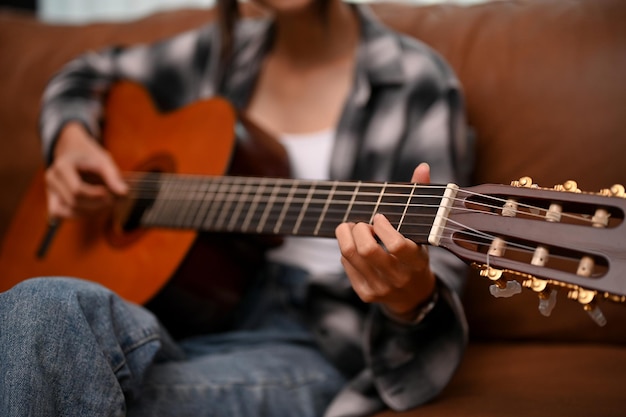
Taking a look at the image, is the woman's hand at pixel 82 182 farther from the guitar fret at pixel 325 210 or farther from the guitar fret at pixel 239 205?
the guitar fret at pixel 325 210

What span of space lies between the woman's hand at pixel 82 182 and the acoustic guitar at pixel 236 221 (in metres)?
0.04

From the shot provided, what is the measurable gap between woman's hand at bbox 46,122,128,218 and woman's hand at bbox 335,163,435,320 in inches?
21.5

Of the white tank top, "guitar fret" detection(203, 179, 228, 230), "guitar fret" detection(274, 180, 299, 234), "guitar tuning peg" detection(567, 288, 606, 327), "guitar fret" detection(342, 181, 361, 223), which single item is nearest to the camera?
"guitar tuning peg" detection(567, 288, 606, 327)

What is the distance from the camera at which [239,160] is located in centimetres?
124

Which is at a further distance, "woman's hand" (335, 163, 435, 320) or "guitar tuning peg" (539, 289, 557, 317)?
"woman's hand" (335, 163, 435, 320)

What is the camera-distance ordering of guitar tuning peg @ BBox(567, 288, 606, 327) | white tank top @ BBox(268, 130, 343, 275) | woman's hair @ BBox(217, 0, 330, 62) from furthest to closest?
woman's hair @ BBox(217, 0, 330, 62)
white tank top @ BBox(268, 130, 343, 275)
guitar tuning peg @ BBox(567, 288, 606, 327)

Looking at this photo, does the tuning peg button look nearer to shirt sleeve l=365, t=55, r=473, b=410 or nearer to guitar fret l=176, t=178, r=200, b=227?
shirt sleeve l=365, t=55, r=473, b=410

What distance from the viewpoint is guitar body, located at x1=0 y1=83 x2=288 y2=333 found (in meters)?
1.20

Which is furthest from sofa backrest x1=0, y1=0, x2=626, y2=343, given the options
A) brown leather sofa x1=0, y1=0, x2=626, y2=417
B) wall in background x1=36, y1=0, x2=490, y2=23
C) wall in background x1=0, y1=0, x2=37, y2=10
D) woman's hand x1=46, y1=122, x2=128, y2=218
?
wall in background x1=0, y1=0, x2=37, y2=10

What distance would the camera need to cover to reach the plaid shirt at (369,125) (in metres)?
1.03

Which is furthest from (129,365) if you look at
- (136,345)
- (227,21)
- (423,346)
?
(227,21)

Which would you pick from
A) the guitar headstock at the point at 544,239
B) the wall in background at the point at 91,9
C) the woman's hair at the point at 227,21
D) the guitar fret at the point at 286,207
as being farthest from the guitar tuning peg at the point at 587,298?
the wall in background at the point at 91,9

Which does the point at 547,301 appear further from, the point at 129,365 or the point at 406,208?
the point at 129,365

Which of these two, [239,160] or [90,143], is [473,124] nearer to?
[239,160]
